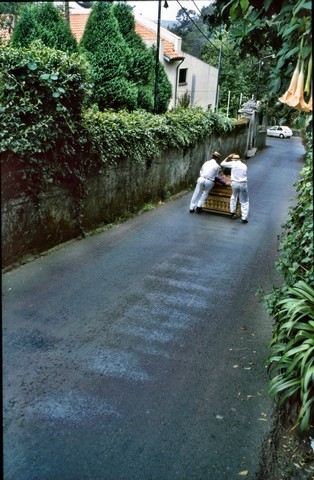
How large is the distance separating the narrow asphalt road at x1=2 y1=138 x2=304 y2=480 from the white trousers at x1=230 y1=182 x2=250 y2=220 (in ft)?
9.50

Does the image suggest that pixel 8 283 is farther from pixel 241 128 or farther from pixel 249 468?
pixel 241 128

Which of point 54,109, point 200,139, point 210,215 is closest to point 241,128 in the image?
point 200,139

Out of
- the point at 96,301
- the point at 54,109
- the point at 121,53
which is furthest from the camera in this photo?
the point at 121,53

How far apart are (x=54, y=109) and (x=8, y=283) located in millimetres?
3118

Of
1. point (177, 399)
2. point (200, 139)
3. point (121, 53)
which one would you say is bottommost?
Answer: point (177, 399)

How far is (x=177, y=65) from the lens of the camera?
3027 centimetres

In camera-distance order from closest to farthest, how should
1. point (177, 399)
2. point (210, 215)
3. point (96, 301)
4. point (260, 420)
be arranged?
point (260, 420), point (177, 399), point (96, 301), point (210, 215)

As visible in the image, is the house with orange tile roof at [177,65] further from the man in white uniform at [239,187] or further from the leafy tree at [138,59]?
the man in white uniform at [239,187]

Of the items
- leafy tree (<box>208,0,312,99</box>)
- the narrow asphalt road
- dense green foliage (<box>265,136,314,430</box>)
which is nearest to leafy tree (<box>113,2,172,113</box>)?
the narrow asphalt road

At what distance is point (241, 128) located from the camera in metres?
26.3

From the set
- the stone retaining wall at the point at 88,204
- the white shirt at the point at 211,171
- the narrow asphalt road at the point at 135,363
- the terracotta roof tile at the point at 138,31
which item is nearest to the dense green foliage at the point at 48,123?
the stone retaining wall at the point at 88,204

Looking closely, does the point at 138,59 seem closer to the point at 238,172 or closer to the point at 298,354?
the point at 238,172

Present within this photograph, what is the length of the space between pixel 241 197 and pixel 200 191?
1.28 metres

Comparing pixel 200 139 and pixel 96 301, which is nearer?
pixel 96 301
